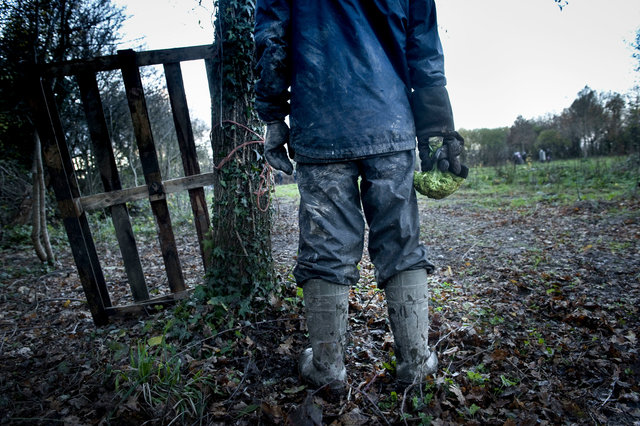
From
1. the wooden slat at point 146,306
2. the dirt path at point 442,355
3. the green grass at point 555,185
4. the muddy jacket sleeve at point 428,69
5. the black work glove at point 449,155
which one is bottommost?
the green grass at point 555,185

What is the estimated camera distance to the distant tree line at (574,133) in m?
13.3

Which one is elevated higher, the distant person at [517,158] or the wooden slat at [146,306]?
the wooden slat at [146,306]

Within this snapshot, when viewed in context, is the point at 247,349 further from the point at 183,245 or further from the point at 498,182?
the point at 498,182

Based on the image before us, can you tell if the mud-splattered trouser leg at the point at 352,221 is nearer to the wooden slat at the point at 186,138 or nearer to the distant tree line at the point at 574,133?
the wooden slat at the point at 186,138

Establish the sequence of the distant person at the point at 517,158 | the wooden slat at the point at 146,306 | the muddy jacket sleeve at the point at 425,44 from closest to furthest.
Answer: the muddy jacket sleeve at the point at 425,44, the wooden slat at the point at 146,306, the distant person at the point at 517,158

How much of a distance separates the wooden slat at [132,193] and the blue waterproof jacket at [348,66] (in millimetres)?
1230

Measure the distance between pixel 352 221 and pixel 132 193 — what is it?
2.00 meters

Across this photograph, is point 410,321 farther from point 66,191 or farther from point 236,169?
point 66,191

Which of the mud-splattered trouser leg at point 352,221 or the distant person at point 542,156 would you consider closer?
the mud-splattered trouser leg at point 352,221

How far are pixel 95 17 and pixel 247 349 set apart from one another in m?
7.80

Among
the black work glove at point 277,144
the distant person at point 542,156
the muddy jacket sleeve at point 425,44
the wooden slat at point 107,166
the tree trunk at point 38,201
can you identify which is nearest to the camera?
the muddy jacket sleeve at point 425,44

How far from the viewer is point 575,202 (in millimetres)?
7023

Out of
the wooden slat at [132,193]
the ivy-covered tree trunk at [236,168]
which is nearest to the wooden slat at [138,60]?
the ivy-covered tree trunk at [236,168]

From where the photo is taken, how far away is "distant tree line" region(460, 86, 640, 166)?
525 inches
